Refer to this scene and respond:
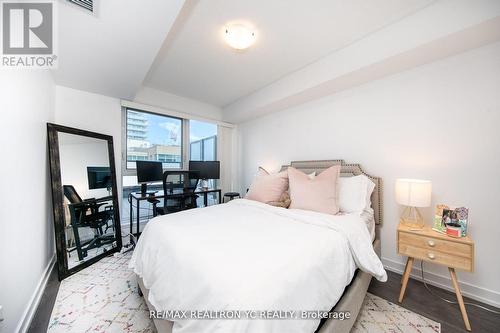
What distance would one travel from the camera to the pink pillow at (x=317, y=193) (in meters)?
A: 1.93

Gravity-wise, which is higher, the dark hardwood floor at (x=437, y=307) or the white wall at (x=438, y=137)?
the white wall at (x=438, y=137)

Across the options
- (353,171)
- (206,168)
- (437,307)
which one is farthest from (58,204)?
(437,307)

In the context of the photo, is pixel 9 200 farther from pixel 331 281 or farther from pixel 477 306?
pixel 477 306

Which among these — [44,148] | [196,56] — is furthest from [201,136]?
[44,148]

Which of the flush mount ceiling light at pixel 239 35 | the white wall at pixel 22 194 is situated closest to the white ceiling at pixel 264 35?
the flush mount ceiling light at pixel 239 35

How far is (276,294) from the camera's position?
0.80 metres

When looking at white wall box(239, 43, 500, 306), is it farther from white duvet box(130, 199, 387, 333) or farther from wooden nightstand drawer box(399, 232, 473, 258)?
white duvet box(130, 199, 387, 333)

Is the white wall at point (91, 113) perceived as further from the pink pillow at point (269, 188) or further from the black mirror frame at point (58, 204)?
the pink pillow at point (269, 188)

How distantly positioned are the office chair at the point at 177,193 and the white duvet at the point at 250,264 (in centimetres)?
115

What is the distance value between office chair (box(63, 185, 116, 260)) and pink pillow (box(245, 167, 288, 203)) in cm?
196

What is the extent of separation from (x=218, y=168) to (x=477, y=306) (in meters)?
3.62

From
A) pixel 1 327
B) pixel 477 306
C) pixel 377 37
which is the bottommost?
pixel 477 306

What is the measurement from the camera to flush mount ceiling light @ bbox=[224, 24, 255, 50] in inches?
71.3

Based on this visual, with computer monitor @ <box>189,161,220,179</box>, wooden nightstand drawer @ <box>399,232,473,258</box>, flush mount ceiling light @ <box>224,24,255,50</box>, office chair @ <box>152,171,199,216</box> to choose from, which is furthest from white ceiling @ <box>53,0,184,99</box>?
wooden nightstand drawer @ <box>399,232,473,258</box>
